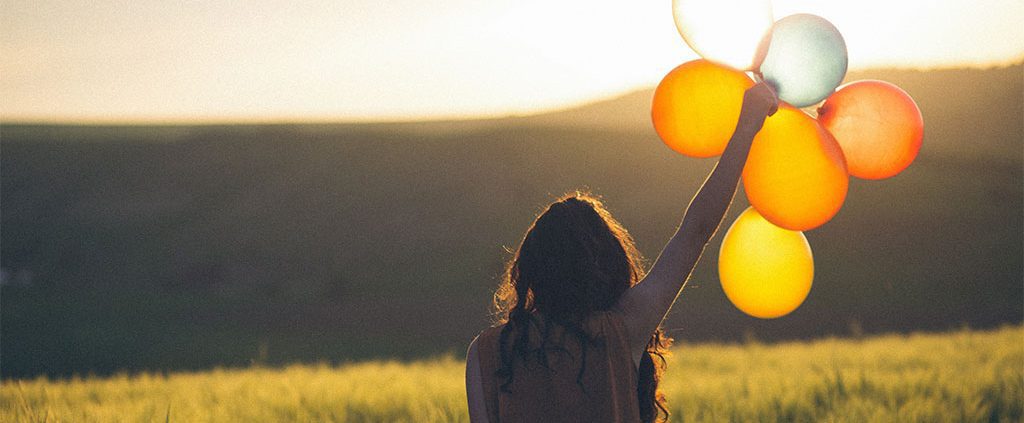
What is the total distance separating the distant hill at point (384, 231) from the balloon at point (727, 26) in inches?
682

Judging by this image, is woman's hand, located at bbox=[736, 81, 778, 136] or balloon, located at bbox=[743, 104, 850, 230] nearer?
woman's hand, located at bbox=[736, 81, 778, 136]

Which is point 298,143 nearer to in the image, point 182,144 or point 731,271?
point 182,144

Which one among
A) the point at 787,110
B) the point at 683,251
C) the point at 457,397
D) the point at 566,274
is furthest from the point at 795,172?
the point at 457,397

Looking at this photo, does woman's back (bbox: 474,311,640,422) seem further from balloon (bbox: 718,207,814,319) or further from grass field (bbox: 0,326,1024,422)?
grass field (bbox: 0,326,1024,422)

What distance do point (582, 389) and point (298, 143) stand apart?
140 feet

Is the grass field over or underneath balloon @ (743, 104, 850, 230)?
underneath

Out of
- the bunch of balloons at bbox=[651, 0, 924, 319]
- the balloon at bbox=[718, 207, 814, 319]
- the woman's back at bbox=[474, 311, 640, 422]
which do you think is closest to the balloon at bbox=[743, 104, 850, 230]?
the bunch of balloons at bbox=[651, 0, 924, 319]

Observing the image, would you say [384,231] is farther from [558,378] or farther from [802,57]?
[558,378]

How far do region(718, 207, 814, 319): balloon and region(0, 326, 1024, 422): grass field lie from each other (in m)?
0.91

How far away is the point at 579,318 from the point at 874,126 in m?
1.30

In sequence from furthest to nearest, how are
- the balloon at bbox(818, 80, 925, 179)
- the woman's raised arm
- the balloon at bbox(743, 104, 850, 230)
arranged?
the balloon at bbox(818, 80, 925, 179) < the balloon at bbox(743, 104, 850, 230) < the woman's raised arm

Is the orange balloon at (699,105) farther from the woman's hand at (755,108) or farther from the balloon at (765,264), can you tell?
the woman's hand at (755,108)

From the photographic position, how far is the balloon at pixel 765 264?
2857 millimetres

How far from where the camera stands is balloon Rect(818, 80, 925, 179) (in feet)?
8.81
